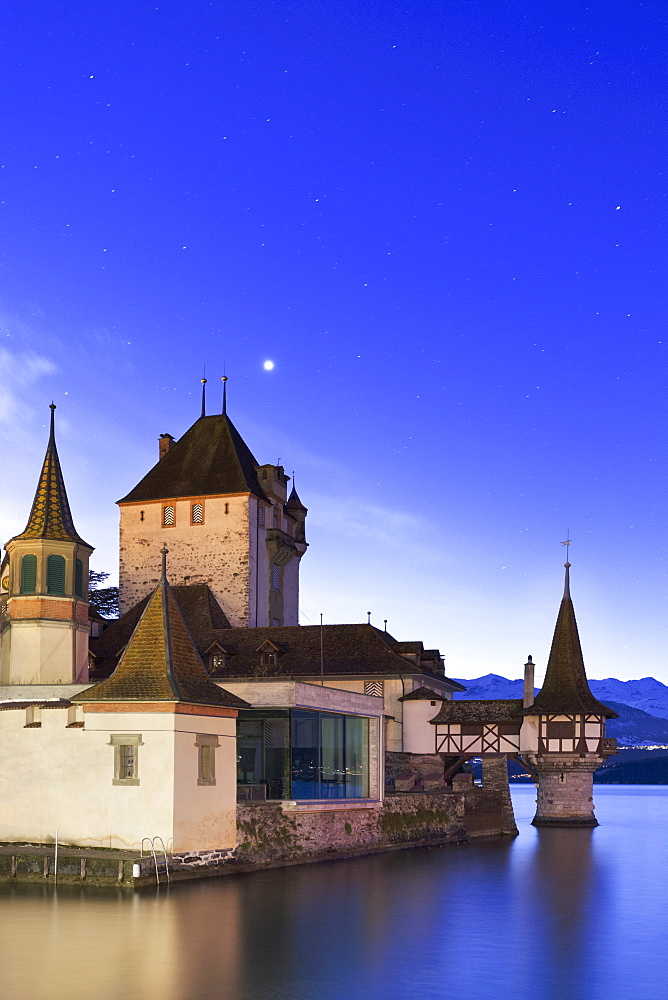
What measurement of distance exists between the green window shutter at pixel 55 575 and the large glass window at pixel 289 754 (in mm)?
7169

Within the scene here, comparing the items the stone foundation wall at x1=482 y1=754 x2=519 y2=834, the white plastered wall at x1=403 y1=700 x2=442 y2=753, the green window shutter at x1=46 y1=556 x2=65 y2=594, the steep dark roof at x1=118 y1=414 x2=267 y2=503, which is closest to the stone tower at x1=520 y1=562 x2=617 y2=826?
the stone foundation wall at x1=482 y1=754 x2=519 y2=834

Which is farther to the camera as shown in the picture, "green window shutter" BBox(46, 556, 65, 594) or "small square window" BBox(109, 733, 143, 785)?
"green window shutter" BBox(46, 556, 65, 594)

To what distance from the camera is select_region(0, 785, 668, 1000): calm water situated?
1691 centimetres

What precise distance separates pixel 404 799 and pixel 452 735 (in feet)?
46.4

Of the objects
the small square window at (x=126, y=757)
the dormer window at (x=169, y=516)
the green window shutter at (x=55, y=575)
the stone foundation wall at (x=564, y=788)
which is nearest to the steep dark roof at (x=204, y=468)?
the dormer window at (x=169, y=516)

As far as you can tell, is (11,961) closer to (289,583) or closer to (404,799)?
(404,799)

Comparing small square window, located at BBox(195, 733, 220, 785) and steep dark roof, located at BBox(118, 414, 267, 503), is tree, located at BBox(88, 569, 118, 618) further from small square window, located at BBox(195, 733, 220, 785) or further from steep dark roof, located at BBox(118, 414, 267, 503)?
small square window, located at BBox(195, 733, 220, 785)

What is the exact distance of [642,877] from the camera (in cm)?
3756

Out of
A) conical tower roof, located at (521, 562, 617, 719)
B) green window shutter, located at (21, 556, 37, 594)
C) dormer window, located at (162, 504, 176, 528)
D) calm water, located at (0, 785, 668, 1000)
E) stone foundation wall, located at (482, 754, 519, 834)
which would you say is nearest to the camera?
calm water, located at (0, 785, 668, 1000)

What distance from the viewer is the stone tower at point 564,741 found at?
192ft

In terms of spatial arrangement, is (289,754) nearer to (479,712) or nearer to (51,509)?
(51,509)

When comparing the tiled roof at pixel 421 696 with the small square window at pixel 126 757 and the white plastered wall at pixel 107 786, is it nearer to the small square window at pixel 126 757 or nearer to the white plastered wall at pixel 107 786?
the white plastered wall at pixel 107 786

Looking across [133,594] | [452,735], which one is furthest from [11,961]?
[133,594]

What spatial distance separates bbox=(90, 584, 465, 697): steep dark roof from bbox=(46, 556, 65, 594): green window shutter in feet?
43.3
